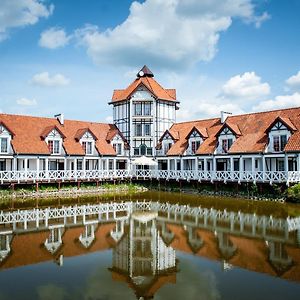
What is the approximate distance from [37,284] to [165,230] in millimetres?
7959

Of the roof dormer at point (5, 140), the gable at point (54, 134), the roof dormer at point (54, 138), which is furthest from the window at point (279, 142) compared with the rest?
the roof dormer at point (5, 140)

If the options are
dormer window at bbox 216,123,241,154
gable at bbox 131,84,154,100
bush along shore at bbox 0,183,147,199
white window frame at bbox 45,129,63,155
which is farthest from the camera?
gable at bbox 131,84,154,100

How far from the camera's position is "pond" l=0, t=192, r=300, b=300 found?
9.73 metres

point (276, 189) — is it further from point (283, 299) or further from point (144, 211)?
point (283, 299)

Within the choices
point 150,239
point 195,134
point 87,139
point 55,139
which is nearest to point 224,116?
point 195,134

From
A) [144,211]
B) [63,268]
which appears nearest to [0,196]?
[144,211]

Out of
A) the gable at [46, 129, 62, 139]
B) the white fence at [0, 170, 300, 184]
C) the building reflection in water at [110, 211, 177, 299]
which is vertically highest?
the gable at [46, 129, 62, 139]

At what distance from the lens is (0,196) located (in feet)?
94.3

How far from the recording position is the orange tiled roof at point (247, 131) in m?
30.6

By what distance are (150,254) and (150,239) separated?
214cm

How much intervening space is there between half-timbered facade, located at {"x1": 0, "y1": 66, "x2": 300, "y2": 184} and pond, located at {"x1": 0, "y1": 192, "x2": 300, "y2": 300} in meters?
8.97

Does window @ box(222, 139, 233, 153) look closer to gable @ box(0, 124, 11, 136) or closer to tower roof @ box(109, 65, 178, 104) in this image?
tower roof @ box(109, 65, 178, 104)

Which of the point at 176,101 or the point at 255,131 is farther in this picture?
the point at 176,101

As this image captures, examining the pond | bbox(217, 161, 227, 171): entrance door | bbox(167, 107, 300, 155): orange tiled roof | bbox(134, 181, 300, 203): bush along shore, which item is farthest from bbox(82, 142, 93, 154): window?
the pond
